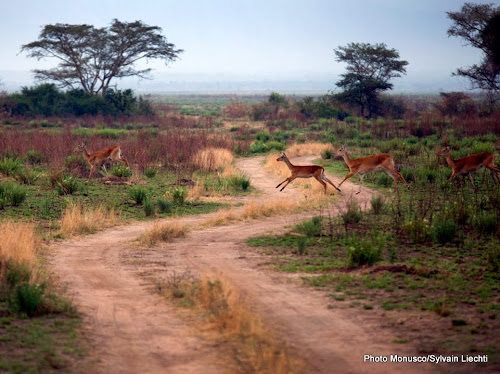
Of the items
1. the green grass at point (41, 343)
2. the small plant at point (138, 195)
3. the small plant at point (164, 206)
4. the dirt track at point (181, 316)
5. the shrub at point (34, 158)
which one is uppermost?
the shrub at point (34, 158)

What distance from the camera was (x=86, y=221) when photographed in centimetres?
1313

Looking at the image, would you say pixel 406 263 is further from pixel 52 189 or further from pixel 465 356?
pixel 52 189

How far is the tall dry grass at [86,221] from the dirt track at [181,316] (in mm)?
570

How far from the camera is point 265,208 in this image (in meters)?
14.9

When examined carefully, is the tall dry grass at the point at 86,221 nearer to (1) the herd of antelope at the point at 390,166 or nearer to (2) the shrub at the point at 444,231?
(1) the herd of antelope at the point at 390,166

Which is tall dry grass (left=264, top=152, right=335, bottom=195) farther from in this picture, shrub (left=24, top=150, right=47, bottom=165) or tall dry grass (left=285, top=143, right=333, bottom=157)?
shrub (left=24, top=150, right=47, bottom=165)

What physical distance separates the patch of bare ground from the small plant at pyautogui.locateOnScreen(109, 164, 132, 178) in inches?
319

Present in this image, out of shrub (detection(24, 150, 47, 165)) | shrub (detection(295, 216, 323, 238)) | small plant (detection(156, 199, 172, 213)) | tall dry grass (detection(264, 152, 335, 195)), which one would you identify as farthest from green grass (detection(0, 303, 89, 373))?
shrub (detection(24, 150, 47, 165))

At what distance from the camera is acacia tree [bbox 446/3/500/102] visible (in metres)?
41.4

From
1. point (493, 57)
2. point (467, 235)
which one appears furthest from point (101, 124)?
point (467, 235)

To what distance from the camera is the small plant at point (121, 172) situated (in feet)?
65.5

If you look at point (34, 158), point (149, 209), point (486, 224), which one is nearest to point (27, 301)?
point (149, 209)

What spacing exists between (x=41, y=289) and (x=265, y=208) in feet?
25.3

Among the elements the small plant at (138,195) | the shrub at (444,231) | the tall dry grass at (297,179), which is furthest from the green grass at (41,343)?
the tall dry grass at (297,179)
